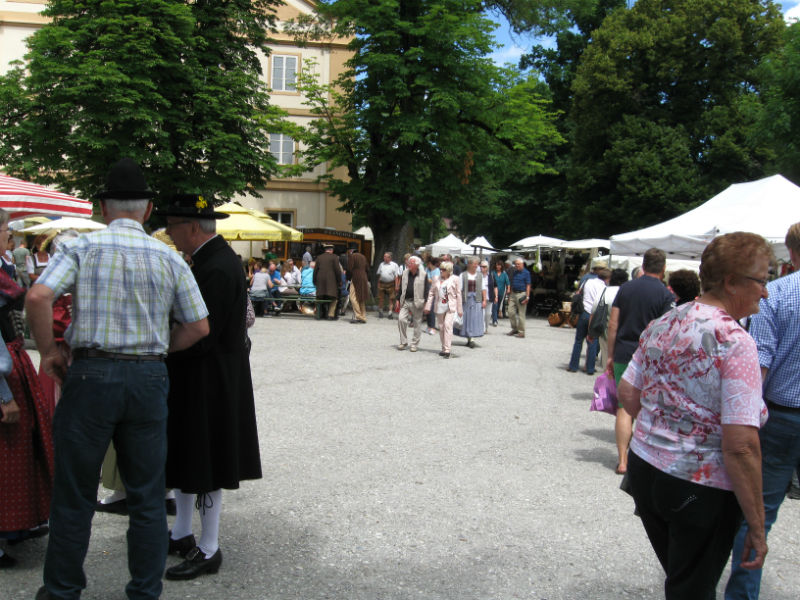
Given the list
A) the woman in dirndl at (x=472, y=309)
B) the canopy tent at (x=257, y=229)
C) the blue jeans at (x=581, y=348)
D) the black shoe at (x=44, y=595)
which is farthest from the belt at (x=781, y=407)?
the canopy tent at (x=257, y=229)

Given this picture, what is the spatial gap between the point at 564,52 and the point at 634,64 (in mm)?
7525

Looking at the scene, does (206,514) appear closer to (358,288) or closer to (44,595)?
(44,595)

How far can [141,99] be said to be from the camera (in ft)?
67.2

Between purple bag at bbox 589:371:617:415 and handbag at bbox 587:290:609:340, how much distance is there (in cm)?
324

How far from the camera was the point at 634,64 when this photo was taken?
31625 millimetres

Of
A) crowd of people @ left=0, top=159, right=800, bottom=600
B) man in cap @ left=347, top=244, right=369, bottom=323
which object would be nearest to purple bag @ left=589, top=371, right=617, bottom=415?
crowd of people @ left=0, top=159, right=800, bottom=600

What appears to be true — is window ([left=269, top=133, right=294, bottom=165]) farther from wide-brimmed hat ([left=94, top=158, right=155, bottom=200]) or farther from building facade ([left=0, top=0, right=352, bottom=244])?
wide-brimmed hat ([left=94, top=158, right=155, bottom=200])

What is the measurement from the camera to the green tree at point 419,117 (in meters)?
21.3

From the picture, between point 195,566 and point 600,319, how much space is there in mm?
6869

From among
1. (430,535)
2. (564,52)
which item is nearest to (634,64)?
(564,52)

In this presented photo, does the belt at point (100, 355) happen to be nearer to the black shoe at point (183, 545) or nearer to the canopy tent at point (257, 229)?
the black shoe at point (183, 545)

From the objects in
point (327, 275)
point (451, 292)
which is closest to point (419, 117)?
point (327, 275)

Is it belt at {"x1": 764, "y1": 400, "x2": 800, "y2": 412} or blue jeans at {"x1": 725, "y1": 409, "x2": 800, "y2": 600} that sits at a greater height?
belt at {"x1": 764, "y1": 400, "x2": 800, "y2": 412}

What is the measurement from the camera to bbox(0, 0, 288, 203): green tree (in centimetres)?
2020
